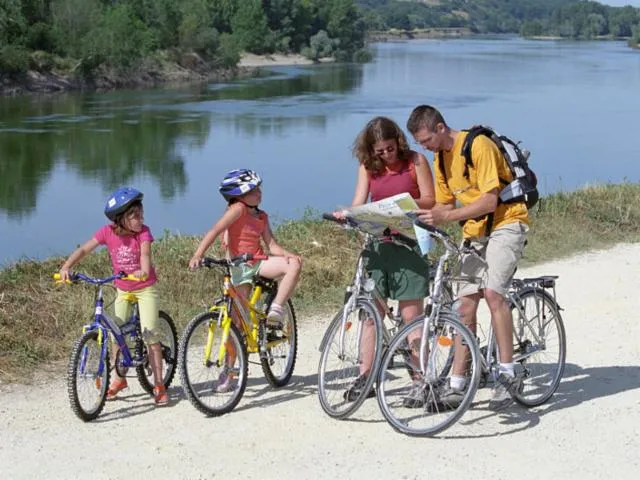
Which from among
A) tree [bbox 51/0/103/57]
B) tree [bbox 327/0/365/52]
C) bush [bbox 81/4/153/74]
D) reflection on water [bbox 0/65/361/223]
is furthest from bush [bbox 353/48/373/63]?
reflection on water [bbox 0/65/361/223]

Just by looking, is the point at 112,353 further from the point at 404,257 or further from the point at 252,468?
the point at 404,257

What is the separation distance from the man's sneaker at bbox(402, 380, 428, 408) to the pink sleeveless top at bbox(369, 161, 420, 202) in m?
0.87

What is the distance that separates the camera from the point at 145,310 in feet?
16.0

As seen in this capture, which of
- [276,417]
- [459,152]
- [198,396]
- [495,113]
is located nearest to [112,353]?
[198,396]

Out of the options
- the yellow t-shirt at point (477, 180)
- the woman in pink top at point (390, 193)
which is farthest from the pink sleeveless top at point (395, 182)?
the yellow t-shirt at point (477, 180)

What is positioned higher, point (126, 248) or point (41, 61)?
point (126, 248)

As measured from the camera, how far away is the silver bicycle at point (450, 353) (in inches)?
177

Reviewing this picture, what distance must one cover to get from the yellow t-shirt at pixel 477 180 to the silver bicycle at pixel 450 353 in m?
0.19

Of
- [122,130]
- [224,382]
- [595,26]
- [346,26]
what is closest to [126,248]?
[224,382]

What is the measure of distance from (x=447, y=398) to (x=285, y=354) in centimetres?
109

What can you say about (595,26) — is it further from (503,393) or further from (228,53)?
→ (503,393)

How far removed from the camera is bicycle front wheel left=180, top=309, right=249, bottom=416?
4805mm

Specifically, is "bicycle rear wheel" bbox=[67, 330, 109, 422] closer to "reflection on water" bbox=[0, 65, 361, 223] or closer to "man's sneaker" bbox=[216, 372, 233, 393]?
"man's sneaker" bbox=[216, 372, 233, 393]

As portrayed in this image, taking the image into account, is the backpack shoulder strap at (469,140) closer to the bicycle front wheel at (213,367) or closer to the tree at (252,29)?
the bicycle front wheel at (213,367)
